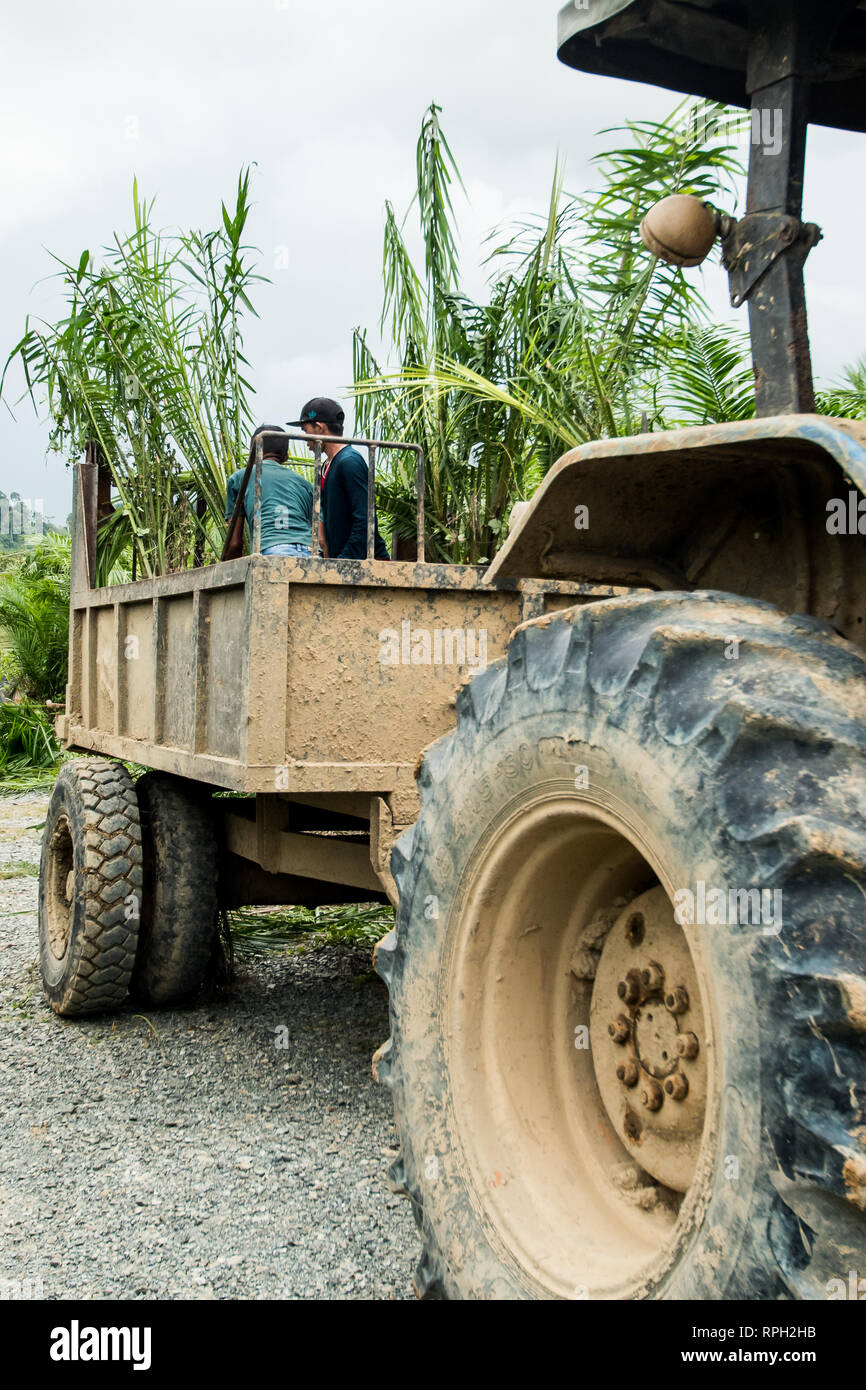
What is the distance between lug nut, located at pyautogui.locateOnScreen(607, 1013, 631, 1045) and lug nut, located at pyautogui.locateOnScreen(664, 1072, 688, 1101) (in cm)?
12

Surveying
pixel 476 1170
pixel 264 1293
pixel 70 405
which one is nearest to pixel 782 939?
pixel 476 1170

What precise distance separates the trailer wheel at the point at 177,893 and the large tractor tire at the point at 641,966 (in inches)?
90.1

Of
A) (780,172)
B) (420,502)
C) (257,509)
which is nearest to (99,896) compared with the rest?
(257,509)

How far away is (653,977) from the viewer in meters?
1.88

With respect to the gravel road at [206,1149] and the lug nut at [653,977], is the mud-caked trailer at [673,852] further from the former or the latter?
the gravel road at [206,1149]

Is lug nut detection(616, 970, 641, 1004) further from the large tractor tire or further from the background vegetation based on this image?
the background vegetation

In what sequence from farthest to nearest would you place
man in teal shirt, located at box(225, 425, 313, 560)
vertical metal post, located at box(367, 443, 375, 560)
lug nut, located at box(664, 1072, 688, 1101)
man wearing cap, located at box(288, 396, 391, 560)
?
man wearing cap, located at box(288, 396, 391, 560) → man in teal shirt, located at box(225, 425, 313, 560) → vertical metal post, located at box(367, 443, 375, 560) → lug nut, located at box(664, 1072, 688, 1101)

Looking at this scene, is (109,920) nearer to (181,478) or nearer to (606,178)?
(181,478)

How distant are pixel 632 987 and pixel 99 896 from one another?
2.90 m

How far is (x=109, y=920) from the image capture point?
438cm

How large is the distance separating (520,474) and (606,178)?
126 cm

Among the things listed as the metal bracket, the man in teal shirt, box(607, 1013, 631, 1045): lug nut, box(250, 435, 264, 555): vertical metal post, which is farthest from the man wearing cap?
box(607, 1013, 631, 1045): lug nut

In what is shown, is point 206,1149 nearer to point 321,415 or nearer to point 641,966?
point 641,966

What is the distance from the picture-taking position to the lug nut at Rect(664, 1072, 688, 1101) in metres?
1.80
